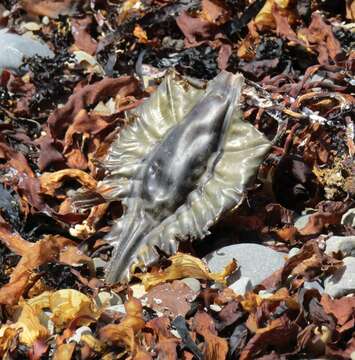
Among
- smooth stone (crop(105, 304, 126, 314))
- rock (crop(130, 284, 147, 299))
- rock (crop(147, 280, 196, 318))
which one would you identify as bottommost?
rock (crop(130, 284, 147, 299))

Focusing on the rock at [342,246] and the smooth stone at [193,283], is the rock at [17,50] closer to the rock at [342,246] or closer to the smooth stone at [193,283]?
the smooth stone at [193,283]

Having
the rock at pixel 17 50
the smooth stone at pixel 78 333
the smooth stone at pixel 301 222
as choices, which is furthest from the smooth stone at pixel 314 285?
the rock at pixel 17 50

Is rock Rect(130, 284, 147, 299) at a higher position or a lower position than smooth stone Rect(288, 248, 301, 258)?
lower

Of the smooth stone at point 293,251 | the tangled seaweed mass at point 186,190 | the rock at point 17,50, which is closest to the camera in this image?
the tangled seaweed mass at point 186,190

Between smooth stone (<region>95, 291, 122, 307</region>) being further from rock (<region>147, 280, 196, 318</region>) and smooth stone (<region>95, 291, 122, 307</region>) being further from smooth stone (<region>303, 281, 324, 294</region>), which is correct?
smooth stone (<region>303, 281, 324, 294</region>)

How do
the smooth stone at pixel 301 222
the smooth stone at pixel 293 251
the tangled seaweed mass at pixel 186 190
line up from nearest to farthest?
the tangled seaweed mass at pixel 186 190 < the smooth stone at pixel 293 251 < the smooth stone at pixel 301 222

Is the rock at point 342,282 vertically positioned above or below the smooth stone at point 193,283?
above

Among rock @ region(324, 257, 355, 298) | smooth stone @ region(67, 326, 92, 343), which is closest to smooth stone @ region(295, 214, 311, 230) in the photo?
rock @ region(324, 257, 355, 298)
